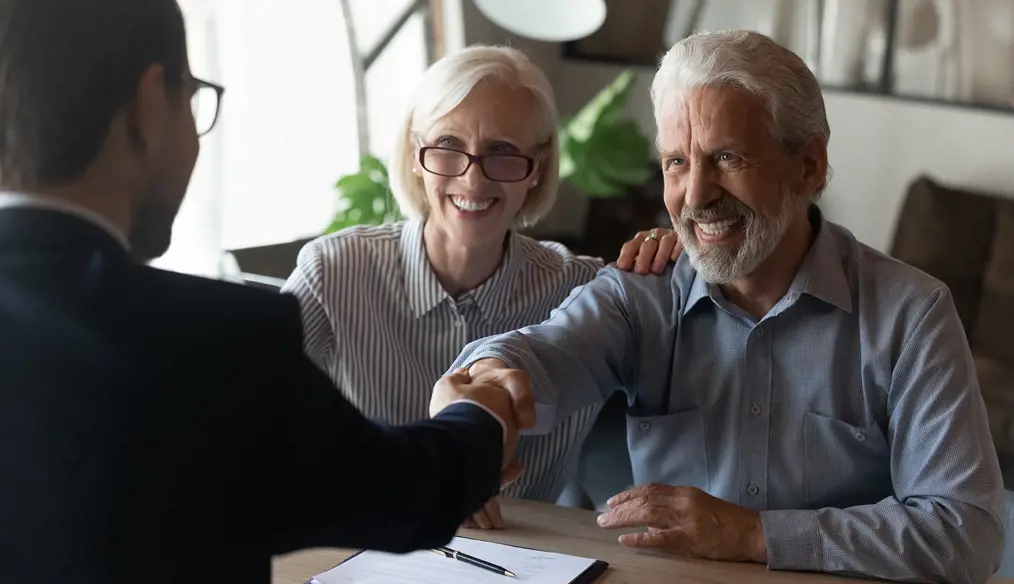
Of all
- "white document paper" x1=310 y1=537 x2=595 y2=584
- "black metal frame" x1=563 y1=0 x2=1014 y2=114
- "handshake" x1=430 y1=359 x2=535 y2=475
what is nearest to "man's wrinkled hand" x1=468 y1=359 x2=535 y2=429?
"handshake" x1=430 y1=359 x2=535 y2=475

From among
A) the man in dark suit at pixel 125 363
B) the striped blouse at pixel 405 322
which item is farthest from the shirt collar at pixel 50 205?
the striped blouse at pixel 405 322

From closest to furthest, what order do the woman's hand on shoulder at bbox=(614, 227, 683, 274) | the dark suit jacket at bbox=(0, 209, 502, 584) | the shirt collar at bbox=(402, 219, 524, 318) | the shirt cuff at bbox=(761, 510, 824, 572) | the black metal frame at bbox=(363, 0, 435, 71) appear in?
the dark suit jacket at bbox=(0, 209, 502, 584)
the shirt cuff at bbox=(761, 510, 824, 572)
the woman's hand on shoulder at bbox=(614, 227, 683, 274)
the shirt collar at bbox=(402, 219, 524, 318)
the black metal frame at bbox=(363, 0, 435, 71)

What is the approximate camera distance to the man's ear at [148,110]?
0.92 meters

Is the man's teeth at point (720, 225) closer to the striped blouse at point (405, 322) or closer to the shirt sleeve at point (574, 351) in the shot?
the shirt sleeve at point (574, 351)

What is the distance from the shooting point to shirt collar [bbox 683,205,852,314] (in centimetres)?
166

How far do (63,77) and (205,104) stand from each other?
0.18 meters

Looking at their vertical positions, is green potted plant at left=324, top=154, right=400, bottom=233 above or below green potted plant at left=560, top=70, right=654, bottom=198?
Answer: below

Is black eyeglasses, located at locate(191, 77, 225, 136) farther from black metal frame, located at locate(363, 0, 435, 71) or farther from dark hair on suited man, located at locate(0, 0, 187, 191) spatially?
black metal frame, located at locate(363, 0, 435, 71)

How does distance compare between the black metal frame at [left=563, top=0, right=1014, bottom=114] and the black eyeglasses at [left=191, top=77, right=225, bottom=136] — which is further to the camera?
the black metal frame at [left=563, top=0, right=1014, bottom=114]

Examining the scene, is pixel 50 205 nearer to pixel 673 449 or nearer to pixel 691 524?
pixel 691 524

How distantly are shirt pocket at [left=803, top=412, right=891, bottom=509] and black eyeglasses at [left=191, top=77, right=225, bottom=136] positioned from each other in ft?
3.32

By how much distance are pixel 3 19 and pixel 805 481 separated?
1.26 meters

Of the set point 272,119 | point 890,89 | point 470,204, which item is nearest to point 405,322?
point 470,204

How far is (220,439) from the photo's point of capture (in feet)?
2.97
